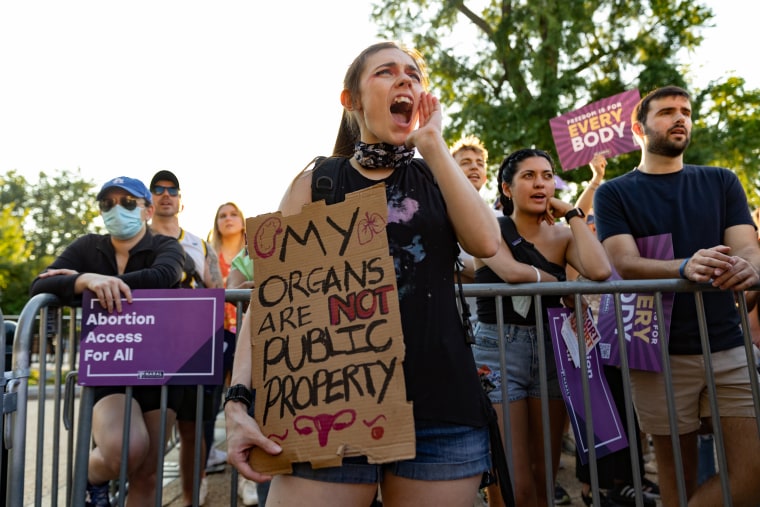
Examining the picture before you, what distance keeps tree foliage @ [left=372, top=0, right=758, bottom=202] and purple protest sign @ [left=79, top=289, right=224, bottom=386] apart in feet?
47.3

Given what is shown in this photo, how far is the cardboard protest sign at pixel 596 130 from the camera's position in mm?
5531

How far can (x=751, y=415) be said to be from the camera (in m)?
2.79

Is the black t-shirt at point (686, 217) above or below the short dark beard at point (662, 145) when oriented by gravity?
below

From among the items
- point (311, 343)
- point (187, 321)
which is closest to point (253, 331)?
point (311, 343)

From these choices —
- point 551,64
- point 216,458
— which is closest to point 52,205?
point 551,64

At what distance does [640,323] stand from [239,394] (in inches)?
82.6

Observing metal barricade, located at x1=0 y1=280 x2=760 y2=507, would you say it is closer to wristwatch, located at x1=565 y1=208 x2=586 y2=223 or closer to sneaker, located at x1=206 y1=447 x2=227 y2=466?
wristwatch, located at x1=565 y1=208 x2=586 y2=223

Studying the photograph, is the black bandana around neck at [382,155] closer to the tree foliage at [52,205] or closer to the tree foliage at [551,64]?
the tree foliage at [551,64]

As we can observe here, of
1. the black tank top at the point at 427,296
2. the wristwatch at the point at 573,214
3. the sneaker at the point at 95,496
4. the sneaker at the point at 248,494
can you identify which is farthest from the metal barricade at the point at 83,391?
the sneaker at the point at 248,494

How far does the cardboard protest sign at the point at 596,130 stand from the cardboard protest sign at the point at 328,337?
4289 mm

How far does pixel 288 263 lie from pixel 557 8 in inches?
666

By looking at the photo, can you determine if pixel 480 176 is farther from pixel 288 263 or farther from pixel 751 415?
pixel 288 263

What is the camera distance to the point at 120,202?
3.55 metres

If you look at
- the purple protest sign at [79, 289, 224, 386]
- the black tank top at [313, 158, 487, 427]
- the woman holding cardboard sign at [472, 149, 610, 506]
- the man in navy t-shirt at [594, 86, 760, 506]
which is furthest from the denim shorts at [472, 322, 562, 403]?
the black tank top at [313, 158, 487, 427]
